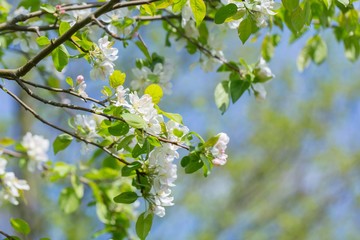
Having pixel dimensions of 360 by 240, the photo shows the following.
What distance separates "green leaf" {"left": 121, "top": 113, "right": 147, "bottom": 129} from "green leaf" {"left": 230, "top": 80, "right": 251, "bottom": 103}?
573 mm

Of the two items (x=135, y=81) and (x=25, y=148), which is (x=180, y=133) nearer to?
(x=135, y=81)

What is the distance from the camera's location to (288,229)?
900 cm

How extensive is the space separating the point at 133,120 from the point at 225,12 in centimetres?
31

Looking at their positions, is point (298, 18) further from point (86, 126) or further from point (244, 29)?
point (86, 126)

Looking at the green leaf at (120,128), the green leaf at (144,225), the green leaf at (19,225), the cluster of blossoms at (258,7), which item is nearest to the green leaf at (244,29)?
the cluster of blossoms at (258,7)

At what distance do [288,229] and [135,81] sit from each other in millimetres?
7781

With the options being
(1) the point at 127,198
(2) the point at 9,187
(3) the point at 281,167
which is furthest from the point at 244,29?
(3) the point at 281,167

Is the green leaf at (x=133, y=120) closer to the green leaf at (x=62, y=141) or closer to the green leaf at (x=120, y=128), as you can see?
the green leaf at (x=120, y=128)

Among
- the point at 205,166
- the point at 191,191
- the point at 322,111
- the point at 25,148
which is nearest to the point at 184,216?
the point at 191,191

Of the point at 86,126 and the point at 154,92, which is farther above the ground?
the point at 86,126

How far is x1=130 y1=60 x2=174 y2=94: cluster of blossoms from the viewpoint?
1707 mm

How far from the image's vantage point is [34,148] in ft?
7.01

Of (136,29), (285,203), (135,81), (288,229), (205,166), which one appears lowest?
(205,166)

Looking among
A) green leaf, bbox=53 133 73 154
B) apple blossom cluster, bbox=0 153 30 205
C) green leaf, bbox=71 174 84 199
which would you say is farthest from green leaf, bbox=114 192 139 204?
green leaf, bbox=71 174 84 199
